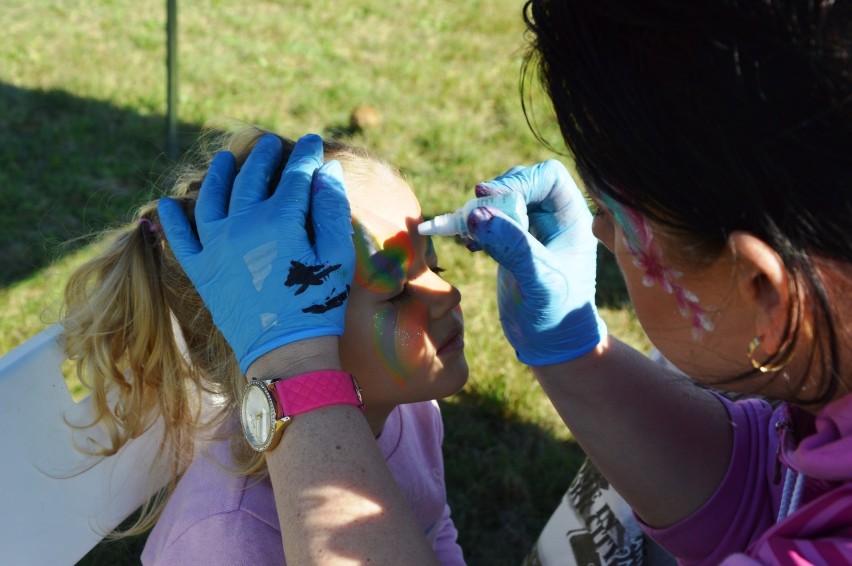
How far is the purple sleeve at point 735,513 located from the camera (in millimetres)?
1402

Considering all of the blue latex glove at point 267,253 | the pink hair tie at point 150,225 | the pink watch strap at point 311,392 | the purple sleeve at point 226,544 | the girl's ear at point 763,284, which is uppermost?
the girl's ear at point 763,284

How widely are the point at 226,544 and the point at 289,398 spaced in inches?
14.7

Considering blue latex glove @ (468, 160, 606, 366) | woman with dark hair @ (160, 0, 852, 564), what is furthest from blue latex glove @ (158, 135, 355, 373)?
blue latex glove @ (468, 160, 606, 366)

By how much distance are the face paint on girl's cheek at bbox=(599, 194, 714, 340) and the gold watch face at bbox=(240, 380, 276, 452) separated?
21.3 inches

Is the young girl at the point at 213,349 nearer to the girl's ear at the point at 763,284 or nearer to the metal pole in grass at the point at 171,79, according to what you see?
the girl's ear at the point at 763,284

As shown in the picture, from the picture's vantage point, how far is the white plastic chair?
1.40 m

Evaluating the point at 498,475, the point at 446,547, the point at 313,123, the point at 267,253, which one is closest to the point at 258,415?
the point at 267,253

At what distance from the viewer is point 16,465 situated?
1413 millimetres

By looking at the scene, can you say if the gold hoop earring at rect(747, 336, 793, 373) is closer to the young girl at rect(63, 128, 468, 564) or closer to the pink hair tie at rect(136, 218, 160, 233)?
the young girl at rect(63, 128, 468, 564)

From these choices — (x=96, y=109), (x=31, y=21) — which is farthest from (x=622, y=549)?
(x=31, y=21)

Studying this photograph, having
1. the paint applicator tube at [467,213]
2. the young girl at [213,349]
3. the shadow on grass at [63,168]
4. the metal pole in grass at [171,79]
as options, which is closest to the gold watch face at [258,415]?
the young girl at [213,349]

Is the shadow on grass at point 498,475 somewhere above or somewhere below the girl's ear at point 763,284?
below

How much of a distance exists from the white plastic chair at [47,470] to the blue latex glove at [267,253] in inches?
12.7

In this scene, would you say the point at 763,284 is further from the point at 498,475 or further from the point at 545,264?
the point at 498,475
